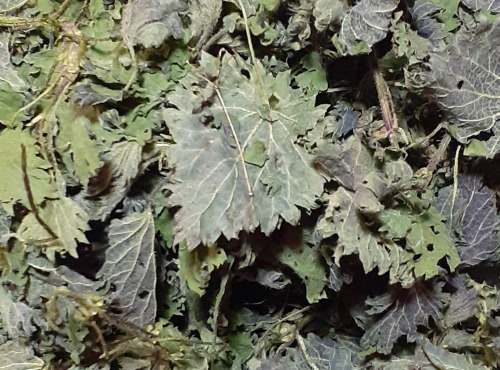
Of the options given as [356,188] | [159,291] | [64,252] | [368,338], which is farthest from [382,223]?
[64,252]

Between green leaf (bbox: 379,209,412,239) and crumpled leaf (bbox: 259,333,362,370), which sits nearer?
green leaf (bbox: 379,209,412,239)

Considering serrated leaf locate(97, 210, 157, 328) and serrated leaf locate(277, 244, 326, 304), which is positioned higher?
serrated leaf locate(97, 210, 157, 328)

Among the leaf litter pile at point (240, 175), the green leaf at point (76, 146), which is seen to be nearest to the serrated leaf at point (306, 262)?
the leaf litter pile at point (240, 175)

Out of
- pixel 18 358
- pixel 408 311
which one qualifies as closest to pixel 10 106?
pixel 18 358

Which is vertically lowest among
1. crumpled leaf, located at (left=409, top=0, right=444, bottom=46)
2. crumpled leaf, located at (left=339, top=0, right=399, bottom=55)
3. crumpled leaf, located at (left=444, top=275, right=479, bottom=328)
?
crumpled leaf, located at (left=444, top=275, right=479, bottom=328)

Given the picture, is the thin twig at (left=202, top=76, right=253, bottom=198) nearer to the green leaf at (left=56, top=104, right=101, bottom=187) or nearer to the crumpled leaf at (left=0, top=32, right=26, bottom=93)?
the green leaf at (left=56, top=104, right=101, bottom=187)

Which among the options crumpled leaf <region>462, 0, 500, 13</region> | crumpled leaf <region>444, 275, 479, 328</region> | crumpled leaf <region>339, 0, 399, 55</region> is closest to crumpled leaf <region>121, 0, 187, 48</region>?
crumpled leaf <region>339, 0, 399, 55</region>

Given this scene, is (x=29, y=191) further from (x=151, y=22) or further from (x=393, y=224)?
(x=393, y=224)
